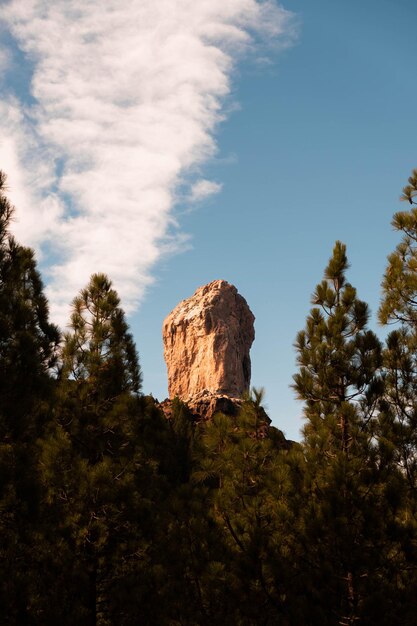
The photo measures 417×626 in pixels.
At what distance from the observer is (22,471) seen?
7602 mm

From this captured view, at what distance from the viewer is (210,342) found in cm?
6744

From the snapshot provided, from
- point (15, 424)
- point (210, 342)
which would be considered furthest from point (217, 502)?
point (210, 342)

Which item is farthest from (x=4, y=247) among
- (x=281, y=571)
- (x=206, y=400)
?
(x=206, y=400)

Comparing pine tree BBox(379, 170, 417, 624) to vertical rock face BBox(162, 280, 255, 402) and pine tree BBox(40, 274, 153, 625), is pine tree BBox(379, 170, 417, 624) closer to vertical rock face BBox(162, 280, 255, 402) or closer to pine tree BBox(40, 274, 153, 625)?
pine tree BBox(40, 274, 153, 625)

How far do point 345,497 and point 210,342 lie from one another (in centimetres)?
5779

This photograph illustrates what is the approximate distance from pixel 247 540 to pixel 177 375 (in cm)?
6301

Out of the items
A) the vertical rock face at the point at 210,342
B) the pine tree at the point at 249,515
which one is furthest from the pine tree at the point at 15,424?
the vertical rock face at the point at 210,342

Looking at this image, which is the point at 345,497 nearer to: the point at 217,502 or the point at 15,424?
the point at 217,502

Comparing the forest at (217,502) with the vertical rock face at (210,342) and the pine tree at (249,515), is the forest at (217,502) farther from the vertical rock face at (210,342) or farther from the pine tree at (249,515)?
the vertical rock face at (210,342)

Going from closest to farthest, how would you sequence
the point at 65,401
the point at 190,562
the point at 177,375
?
the point at 190,562 → the point at 65,401 → the point at 177,375

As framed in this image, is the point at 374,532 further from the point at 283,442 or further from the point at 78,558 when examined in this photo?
the point at 78,558

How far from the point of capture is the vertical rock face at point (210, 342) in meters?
66.4

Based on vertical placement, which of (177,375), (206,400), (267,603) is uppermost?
(177,375)

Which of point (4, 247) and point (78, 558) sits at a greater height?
point (4, 247)
